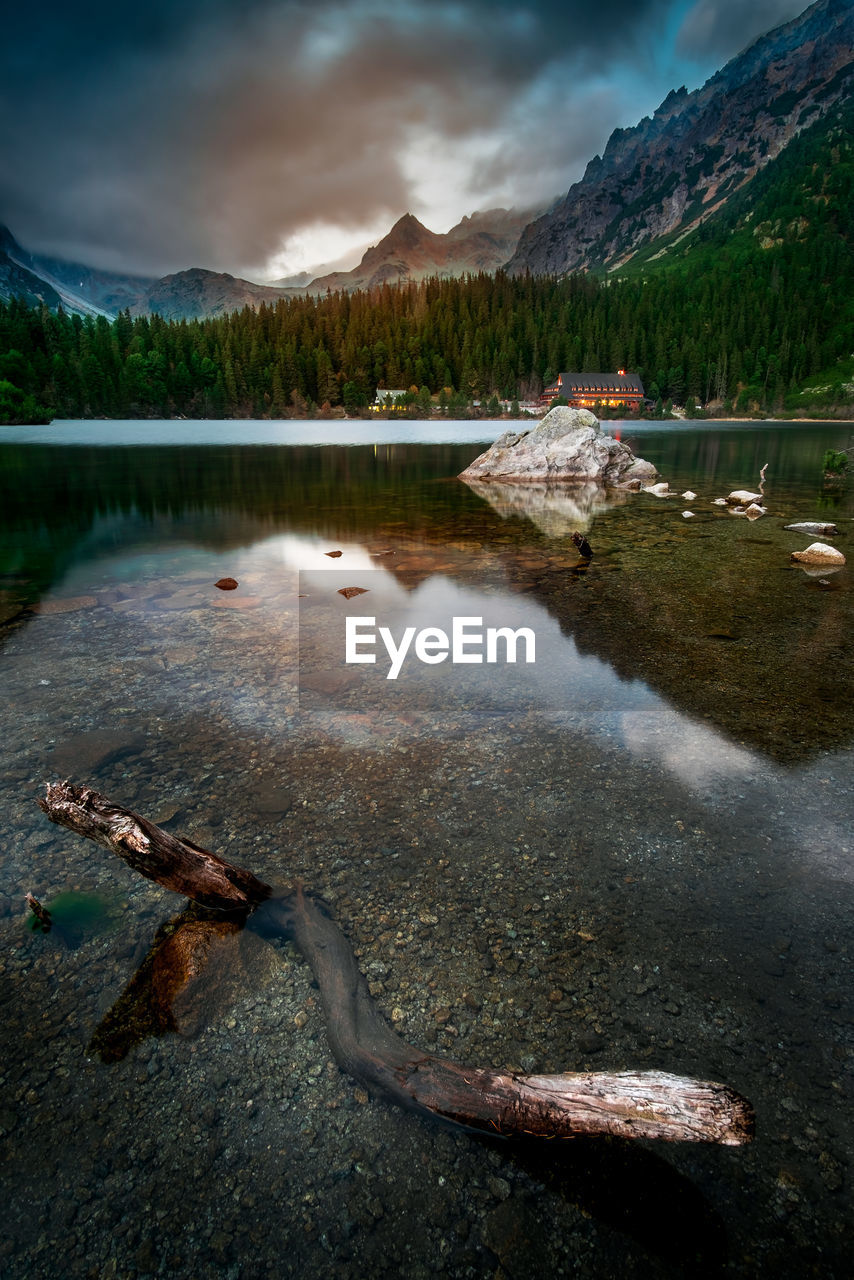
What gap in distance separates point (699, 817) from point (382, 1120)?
427 cm

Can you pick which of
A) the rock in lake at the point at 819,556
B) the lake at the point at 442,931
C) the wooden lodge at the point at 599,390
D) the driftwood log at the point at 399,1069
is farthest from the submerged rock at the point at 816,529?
the wooden lodge at the point at 599,390

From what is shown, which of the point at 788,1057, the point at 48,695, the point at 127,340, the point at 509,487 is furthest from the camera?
the point at 127,340

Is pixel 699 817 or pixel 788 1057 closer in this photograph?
pixel 788 1057

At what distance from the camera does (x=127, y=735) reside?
320 inches

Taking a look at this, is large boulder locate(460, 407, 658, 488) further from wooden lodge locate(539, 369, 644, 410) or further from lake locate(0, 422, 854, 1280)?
wooden lodge locate(539, 369, 644, 410)

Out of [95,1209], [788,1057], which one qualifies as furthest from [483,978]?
[95,1209]

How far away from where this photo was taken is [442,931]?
16.4ft

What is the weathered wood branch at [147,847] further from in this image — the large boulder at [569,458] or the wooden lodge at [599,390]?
the wooden lodge at [599,390]

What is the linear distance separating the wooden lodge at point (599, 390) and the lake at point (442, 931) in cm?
19225

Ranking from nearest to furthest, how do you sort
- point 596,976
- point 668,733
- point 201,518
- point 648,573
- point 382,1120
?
point 382,1120, point 596,976, point 668,733, point 648,573, point 201,518

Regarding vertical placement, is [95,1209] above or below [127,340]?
below

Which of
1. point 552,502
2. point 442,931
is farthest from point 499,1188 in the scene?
point 552,502

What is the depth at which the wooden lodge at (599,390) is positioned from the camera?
18850cm

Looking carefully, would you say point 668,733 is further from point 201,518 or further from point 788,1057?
point 201,518
